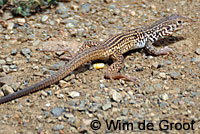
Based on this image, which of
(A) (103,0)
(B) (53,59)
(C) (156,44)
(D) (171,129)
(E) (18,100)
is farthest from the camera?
(A) (103,0)

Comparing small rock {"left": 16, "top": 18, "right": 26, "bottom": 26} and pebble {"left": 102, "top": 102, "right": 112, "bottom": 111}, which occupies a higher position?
small rock {"left": 16, "top": 18, "right": 26, "bottom": 26}

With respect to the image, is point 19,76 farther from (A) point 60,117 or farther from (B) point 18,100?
(A) point 60,117

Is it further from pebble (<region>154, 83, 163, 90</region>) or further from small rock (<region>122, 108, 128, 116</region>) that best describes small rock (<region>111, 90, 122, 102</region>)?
pebble (<region>154, 83, 163, 90</region>)

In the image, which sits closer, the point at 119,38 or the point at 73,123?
the point at 73,123

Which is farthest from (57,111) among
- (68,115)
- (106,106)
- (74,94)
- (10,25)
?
(10,25)

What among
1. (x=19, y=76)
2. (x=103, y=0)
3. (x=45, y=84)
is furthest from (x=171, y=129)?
(x=103, y=0)

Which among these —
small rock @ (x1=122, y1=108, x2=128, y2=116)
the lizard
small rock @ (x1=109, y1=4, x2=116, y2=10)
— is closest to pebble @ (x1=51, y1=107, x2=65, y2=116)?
the lizard

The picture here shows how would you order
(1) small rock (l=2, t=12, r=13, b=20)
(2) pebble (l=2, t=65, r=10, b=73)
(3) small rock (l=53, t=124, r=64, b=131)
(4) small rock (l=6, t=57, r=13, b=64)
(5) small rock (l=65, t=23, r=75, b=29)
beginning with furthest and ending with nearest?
(1) small rock (l=2, t=12, r=13, b=20) → (5) small rock (l=65, t=23, r=75, b=29) → (4) small rock (l=6, t=57, r=13, b=64) → (2) pebble (l=2, t=65, r=10, b=73) → (3) small rock (l=53, t=124, r=64, b=131)

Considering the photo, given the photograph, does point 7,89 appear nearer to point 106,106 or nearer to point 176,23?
point 106,106
